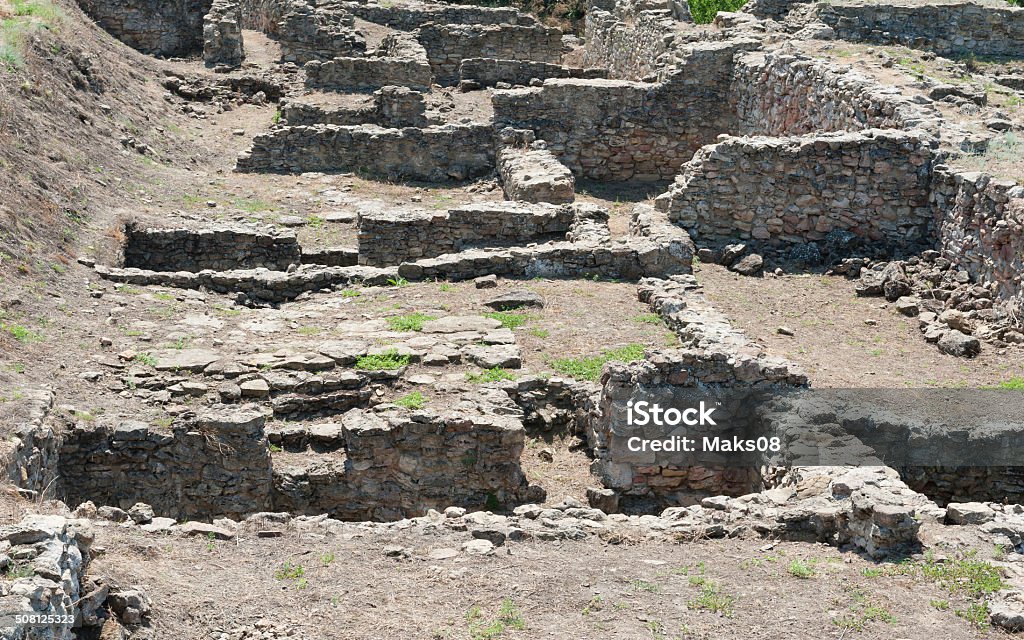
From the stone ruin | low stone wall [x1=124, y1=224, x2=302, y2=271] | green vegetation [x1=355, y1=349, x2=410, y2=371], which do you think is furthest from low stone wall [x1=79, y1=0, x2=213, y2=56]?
green vegetation [x1=355, y1=349, x2=410, y2=371]

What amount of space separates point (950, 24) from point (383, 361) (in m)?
17.2

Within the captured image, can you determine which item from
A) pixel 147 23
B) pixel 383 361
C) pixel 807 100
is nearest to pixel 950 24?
pixel 807 100

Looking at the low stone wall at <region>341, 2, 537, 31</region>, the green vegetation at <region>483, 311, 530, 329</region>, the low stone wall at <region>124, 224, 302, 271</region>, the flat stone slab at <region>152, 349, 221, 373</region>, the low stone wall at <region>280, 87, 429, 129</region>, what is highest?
the low stone wall at <region>341, 2, 537, 31</region>

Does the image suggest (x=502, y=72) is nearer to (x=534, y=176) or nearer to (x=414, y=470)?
(x=534, y=176)

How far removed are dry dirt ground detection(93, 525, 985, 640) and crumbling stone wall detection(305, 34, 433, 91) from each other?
17.7 m

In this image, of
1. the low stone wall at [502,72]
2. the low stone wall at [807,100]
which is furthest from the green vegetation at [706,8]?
the low stone wall at [807,100]

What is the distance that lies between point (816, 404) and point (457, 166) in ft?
37.9

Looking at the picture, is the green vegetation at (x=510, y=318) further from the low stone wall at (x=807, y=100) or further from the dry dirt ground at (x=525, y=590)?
the low stone wall at (x=807, y=100)

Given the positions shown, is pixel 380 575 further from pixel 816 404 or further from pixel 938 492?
pixel 938 492

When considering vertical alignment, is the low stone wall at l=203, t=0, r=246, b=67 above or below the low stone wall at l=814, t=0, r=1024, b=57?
below

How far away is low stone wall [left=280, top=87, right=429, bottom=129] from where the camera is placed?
72.1 ft

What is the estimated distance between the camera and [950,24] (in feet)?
82.4

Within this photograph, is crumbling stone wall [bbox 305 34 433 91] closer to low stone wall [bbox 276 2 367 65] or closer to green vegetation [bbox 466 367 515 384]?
low stone wall [bbox 276 2 367 65]

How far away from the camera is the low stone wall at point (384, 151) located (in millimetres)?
21414
